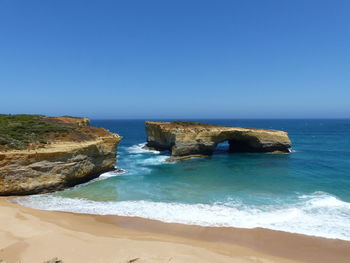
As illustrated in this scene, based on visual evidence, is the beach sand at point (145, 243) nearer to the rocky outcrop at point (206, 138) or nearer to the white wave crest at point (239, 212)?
the white wave crest at point (239, 212)

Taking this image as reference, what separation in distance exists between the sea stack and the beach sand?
69.9 feet

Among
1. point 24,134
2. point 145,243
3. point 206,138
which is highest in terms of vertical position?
point 24,134

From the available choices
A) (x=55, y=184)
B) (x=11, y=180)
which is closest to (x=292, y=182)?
(x=55, y=184)

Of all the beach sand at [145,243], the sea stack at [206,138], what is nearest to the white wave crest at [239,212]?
the beach sand at [145,243]

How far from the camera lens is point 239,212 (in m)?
14.9

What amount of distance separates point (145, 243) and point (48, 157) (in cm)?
1156

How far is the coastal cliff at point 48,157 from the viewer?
56.8 ft

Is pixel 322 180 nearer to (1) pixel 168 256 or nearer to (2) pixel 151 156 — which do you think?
(1) pixel 168 256

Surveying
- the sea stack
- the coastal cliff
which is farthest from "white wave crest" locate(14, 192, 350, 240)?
the sea stack

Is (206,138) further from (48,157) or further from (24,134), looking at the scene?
(24,134)

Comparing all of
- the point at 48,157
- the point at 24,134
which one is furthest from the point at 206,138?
the point at 24,134

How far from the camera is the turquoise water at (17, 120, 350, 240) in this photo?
45.7 ft

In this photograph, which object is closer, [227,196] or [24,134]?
[227,196]

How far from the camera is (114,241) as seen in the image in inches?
447
